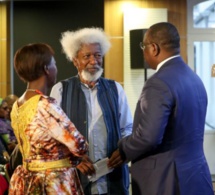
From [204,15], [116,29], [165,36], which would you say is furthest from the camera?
[204,15]

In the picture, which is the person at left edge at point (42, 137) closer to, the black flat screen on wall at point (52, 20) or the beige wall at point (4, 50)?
the beige wall at point (4, 50)

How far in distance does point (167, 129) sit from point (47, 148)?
60 cm

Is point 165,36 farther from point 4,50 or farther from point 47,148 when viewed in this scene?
point 4,50

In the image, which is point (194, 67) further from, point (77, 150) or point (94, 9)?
point (77, 150)

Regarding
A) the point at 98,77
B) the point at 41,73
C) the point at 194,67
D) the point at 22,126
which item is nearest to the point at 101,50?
the point at 98,77

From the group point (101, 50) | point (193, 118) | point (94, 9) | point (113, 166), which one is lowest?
point (113, 166)

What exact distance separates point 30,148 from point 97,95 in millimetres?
721

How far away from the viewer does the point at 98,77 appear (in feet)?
8.69

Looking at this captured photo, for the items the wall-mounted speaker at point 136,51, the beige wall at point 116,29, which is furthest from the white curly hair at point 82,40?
the beige wall at point 116,29

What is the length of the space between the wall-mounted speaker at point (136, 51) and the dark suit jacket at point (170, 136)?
407 cm

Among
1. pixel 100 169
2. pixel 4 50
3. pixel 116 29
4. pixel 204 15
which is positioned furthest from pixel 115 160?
pixel 4 50

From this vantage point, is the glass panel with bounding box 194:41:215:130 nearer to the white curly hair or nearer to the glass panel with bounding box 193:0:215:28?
the glass panel with bounding box 193:0:215:28

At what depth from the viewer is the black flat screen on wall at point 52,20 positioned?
24.6 ft

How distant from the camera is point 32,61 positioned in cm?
203
